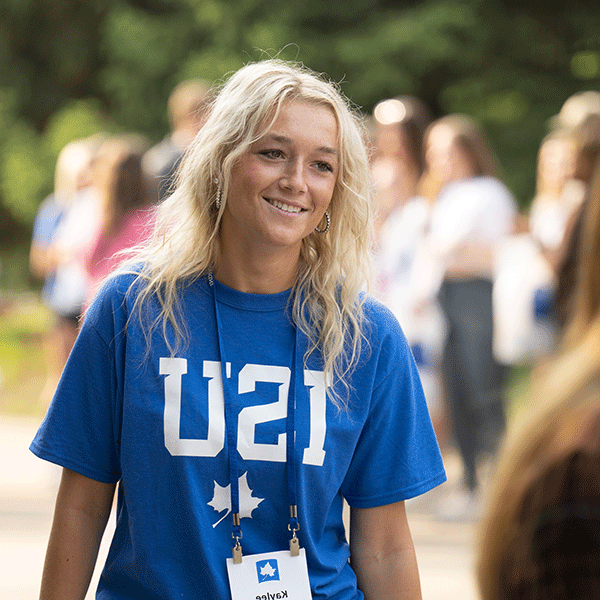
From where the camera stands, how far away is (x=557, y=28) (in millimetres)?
16172

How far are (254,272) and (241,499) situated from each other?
20.4 inches

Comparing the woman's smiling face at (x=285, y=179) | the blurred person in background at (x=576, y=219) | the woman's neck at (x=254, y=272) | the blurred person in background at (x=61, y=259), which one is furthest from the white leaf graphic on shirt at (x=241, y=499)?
the blurred person in background at (x=61, y=259)

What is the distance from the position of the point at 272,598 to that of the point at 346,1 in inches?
611

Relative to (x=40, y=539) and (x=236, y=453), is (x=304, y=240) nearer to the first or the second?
(x=236, y=453)

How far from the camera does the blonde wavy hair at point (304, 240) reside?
7.06 ft

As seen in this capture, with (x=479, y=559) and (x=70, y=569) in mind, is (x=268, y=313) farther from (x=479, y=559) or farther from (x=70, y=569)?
(x=479, y=559)

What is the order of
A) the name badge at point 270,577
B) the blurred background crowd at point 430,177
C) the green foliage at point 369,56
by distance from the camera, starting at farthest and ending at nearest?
1. the green foliage at point 369,56
2. the name badge at point 270,577
3. the blurred background crowd at point 430,177

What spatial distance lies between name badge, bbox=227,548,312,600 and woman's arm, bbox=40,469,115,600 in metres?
0.34

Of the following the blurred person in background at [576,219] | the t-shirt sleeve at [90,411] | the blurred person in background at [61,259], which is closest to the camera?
the t-shirt sleeve at [90,411]

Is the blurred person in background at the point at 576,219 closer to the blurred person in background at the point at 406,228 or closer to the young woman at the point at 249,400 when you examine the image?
the blurred person in background at the point at 406,228

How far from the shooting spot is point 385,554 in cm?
219

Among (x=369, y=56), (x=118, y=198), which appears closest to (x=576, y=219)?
(x=118, y=198)

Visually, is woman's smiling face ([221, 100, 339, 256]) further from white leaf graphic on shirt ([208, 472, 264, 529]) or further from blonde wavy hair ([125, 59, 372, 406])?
white leaf graphic on shirt ([208, 472, 264, 529])

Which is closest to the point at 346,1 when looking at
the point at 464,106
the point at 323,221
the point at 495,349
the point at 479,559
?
the point at 464,106
